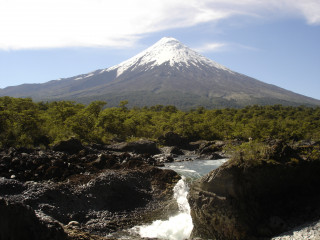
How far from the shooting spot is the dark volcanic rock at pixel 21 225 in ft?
14.6

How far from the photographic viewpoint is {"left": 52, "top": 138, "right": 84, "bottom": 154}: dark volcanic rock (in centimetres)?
2297

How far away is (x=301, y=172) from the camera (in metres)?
8.39

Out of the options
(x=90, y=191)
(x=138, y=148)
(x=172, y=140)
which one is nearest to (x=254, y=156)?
(x=90, y=191)

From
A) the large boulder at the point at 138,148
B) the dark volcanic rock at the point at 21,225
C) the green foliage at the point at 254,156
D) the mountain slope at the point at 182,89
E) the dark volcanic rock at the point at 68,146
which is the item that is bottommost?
the large boulder at the point at 138,148

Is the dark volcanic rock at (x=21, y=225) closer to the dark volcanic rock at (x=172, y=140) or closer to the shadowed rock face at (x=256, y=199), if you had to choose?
the shadowed rock face at (x=256, y=199)

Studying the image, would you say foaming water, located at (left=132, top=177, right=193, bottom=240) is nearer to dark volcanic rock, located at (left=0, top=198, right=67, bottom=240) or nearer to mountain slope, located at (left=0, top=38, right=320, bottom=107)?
dark volcanic rock, located at (left=0, top=198, right=67, bottom=240)

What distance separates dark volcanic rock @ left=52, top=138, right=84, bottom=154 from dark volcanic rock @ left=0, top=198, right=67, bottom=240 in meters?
18.4

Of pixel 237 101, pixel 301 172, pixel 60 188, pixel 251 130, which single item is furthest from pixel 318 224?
pixel 237 101

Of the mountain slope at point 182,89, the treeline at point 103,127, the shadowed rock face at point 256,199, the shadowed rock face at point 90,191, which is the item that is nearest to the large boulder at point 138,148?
the treeline at point 103,127

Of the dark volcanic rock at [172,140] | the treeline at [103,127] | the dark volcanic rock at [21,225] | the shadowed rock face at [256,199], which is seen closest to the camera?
the dark volcanic rock at [21,225]

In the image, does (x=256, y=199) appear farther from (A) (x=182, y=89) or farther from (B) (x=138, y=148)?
(A) (x=182, y=89)

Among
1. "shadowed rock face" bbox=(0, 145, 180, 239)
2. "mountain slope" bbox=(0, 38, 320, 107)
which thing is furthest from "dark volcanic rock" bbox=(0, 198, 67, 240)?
"mountain slope" bbox=(0, 38, 320, 107)

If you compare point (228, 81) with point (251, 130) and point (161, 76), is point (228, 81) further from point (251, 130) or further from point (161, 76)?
point (251, 130)

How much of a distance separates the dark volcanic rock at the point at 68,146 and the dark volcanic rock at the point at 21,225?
18.4 m
